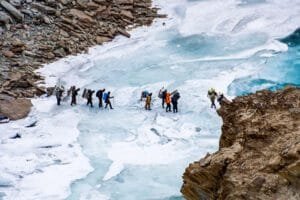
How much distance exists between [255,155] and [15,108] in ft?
51.6

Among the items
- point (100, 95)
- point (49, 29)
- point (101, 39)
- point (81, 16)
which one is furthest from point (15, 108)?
point (81, 16)

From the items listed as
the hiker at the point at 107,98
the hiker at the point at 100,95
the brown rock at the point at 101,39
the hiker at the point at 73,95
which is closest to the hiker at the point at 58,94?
the hiker at the point at 73,95

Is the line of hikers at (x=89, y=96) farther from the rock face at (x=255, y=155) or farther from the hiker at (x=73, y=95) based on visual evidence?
the rock face at (x=255, y=155)

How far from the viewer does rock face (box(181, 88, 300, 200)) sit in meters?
A: 7.98

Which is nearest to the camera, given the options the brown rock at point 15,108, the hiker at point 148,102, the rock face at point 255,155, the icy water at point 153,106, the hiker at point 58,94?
the rock face at point 255,155

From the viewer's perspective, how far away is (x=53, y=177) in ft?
57.8

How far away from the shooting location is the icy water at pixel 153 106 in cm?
1745

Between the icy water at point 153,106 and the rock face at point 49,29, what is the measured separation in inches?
34.2

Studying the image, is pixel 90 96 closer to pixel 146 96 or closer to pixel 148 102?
pixel 146 96

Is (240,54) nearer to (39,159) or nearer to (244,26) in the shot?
(244,26)

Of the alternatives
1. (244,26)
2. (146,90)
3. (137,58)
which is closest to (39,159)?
(146,90)

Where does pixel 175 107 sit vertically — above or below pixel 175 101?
below

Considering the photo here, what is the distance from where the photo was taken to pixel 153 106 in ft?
78.0

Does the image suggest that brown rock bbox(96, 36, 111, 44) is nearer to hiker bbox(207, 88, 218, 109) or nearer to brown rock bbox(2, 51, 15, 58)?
brown rock bbox(2, 51, 15, 58)
